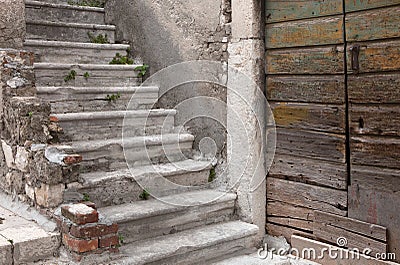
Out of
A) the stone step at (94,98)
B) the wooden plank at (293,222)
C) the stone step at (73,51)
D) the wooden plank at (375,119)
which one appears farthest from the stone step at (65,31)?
the wooden plank at (375,119)

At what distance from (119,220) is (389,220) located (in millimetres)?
1699

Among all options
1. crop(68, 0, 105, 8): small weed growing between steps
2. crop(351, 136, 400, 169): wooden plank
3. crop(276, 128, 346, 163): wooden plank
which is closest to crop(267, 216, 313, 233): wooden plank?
crop(276, 128, 346, 163): wooden plank

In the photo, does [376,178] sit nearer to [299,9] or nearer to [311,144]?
[311,144]

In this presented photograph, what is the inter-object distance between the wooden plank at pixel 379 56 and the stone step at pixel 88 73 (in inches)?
84.6

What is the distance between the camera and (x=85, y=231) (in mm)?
2635

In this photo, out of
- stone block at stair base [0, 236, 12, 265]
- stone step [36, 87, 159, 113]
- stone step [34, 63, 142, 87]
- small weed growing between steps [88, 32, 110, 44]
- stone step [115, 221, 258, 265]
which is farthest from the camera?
small weed growing between steps [88, 32, 110, 44]

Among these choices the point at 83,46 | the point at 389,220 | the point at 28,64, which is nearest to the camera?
the point at 389,220

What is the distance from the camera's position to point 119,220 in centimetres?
310

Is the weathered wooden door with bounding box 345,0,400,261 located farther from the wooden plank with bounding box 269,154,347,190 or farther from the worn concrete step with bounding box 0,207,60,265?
the worn concrete step with bounding box 0,207,60,265

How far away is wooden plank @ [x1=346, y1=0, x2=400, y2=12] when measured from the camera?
9.47 ft

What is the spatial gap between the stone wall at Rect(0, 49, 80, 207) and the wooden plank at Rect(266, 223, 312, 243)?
159 cm

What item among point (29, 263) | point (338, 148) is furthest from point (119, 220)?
point (338, 148)

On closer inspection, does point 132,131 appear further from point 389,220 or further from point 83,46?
point 389,220

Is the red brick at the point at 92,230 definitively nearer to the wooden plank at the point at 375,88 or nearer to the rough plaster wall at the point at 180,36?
the rough plaster wall at the point at 180,36
